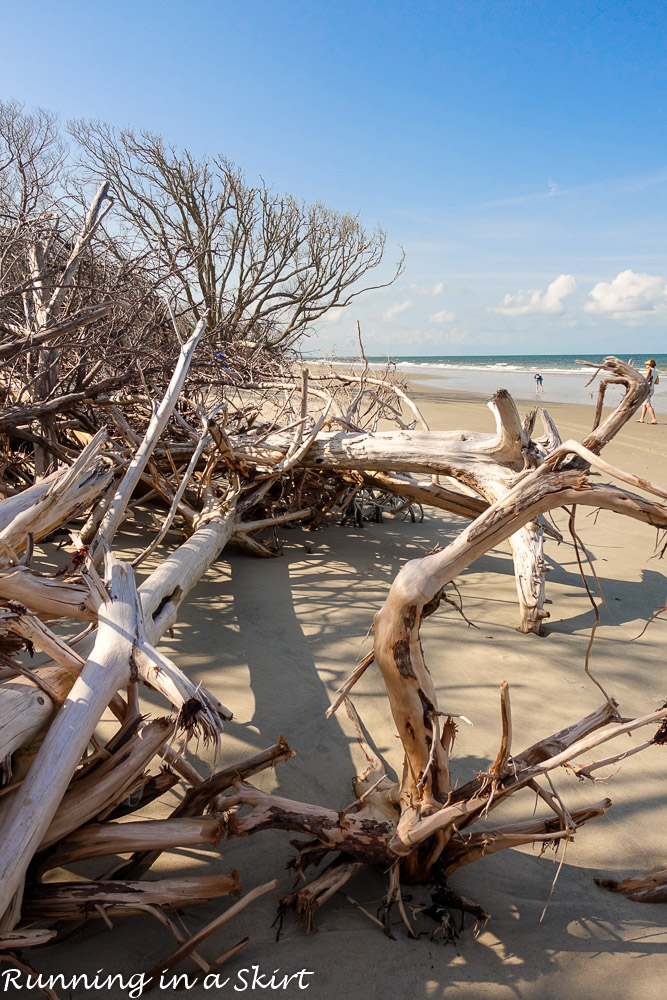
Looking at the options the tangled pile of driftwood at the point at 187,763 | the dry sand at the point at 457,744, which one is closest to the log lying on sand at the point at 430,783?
the tangled pile of driftwood at the point at 187,763

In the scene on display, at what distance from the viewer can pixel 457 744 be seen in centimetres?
246

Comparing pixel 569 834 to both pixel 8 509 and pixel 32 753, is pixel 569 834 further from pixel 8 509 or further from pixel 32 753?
pixel 8 509

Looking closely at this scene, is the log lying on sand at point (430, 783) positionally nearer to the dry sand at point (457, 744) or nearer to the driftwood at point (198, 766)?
the driftwood at point (198, 766)

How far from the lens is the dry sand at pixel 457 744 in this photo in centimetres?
148

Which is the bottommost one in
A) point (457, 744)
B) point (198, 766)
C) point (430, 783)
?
point (457, 744)

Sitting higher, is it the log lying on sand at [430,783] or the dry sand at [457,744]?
the log lying on sand at [430,783]

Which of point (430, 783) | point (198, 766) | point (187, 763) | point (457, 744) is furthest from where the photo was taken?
point (457, 744)

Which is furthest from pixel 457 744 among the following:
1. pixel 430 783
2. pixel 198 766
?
pixel 198 766

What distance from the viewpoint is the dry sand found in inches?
58.2

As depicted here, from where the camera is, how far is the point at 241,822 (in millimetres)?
1575

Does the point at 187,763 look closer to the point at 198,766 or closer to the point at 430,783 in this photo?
the point at 198,766

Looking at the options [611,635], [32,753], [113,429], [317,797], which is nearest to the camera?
[32,753]

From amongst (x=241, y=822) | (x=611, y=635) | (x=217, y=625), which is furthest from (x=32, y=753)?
(x=611, y=635)

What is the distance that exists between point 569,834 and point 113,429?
442 centimetres
